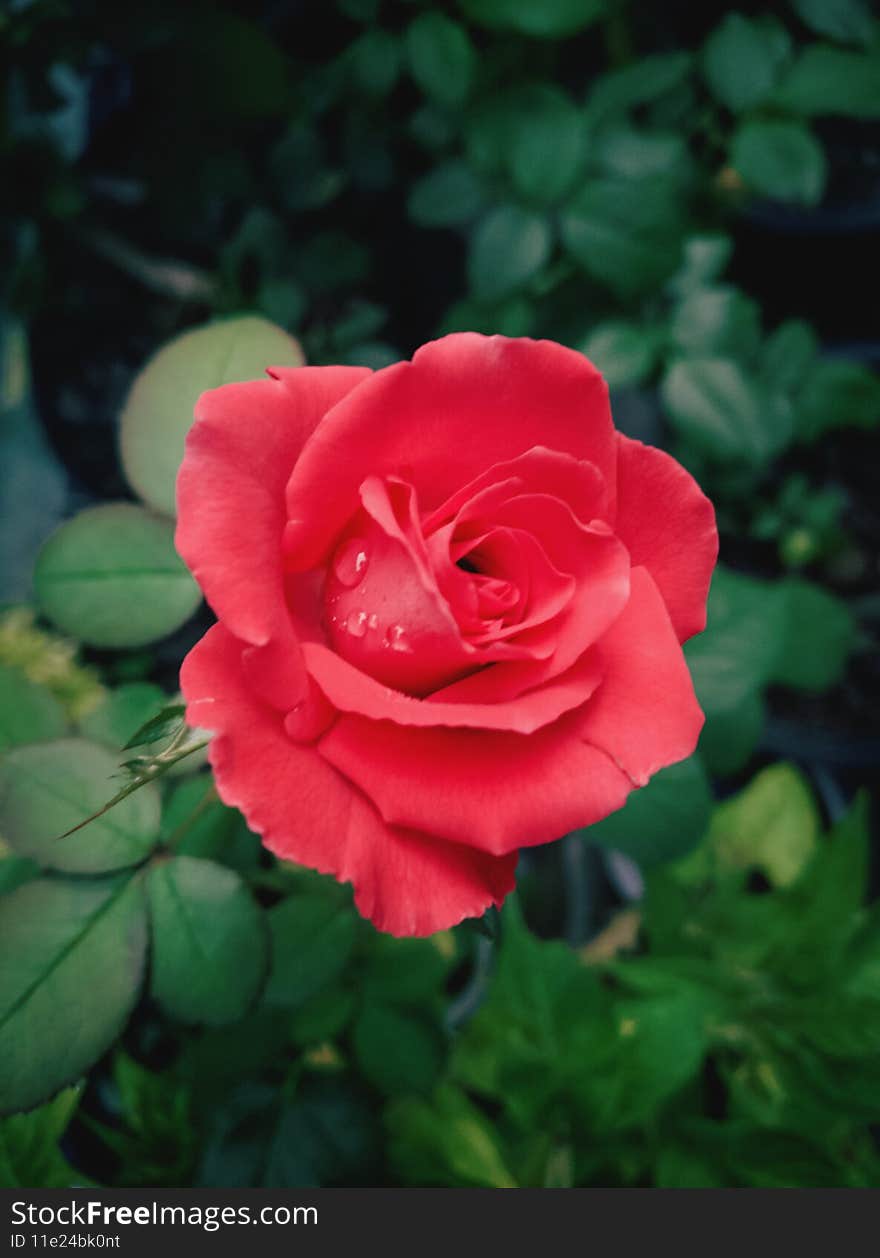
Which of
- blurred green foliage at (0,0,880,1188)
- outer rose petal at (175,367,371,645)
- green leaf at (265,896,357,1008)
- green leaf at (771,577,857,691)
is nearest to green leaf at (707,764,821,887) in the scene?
blurred green foliage at (0,0,880,1188)

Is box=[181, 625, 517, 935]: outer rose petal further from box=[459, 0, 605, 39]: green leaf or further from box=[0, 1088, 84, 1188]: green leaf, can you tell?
box=[459, 0, 605, 39]: green leaf

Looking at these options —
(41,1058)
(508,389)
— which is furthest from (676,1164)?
(508,389)

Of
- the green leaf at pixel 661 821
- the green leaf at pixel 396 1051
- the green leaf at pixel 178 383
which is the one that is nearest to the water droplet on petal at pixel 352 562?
the green leaf at pixel 178 383

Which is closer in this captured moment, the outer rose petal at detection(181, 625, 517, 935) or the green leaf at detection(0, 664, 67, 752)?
the outer rose petal at detection(181, 625, 517, 935)

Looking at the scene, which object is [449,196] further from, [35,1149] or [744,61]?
[35,1149]

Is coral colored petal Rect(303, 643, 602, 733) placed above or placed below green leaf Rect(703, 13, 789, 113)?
below

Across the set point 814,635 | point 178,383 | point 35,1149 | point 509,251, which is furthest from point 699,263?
point 35,1149
